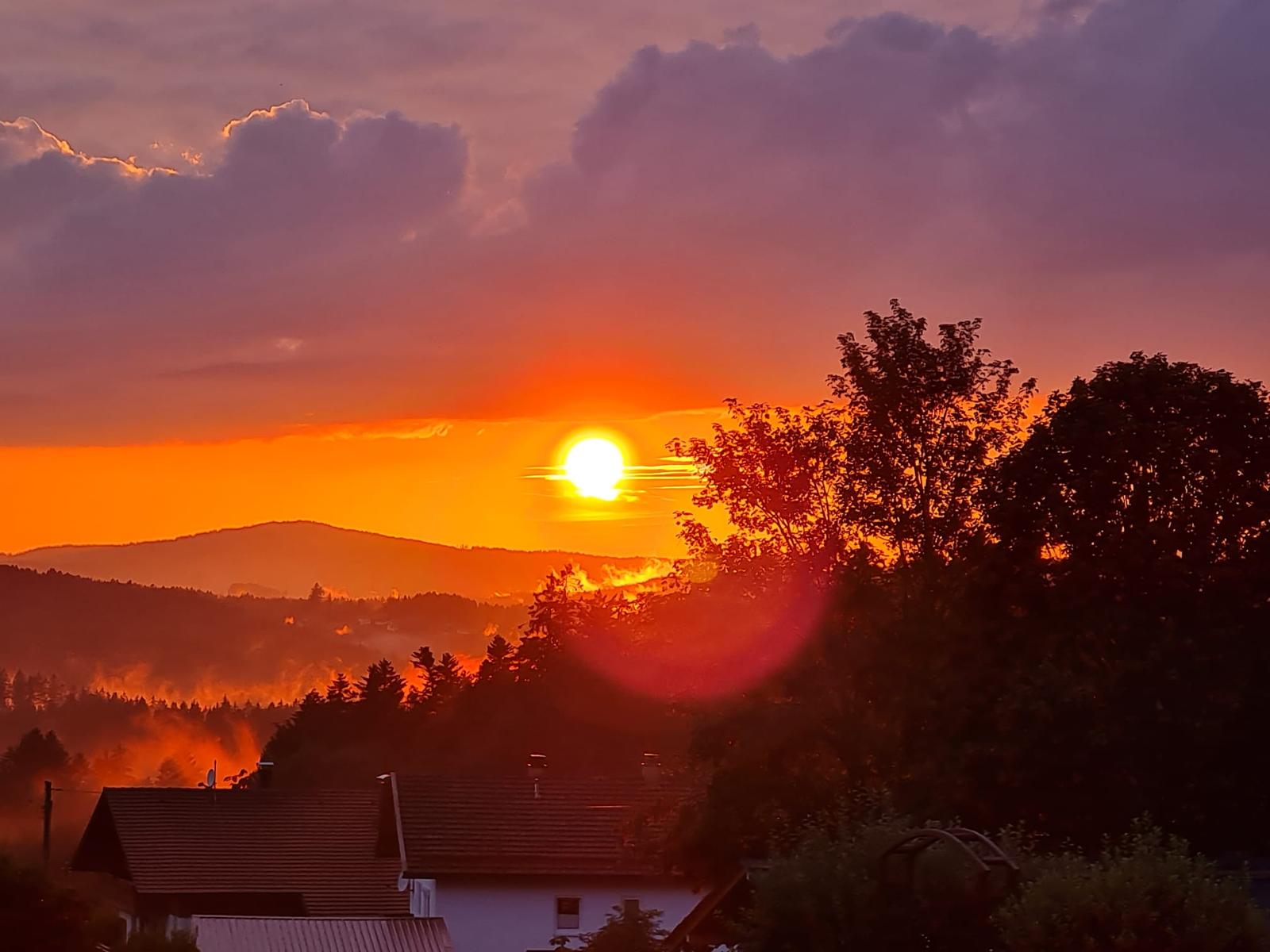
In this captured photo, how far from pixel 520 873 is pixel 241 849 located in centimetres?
1320

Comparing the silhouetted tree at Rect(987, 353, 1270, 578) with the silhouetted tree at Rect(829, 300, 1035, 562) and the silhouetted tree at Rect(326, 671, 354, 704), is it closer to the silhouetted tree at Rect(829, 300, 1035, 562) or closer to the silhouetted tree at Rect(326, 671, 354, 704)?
the silhouetted tree at Rect(829, 300, 1035, 562)

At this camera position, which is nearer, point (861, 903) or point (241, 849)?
point (861, 903)

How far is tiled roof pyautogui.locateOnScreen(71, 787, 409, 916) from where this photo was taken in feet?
215

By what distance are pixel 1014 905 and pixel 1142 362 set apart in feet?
64.0

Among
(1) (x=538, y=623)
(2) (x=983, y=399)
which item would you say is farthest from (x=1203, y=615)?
(1) (x=538, y=623)

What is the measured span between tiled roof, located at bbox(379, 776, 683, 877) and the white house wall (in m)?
0.52

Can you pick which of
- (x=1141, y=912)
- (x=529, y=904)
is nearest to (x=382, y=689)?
(x=529, y=904)

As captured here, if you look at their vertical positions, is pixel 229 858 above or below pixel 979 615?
below

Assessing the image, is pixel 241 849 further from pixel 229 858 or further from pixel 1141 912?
pixel 1141 912

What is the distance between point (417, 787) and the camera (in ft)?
213

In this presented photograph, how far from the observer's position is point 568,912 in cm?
6066

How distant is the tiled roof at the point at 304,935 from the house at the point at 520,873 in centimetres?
1060

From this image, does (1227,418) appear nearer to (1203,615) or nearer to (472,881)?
(1203,615)

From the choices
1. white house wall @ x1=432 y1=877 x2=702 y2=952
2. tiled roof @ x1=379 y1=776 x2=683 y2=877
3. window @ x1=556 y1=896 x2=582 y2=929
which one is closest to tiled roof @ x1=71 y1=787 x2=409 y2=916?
tiled roof @ x1=379 y1=776 x2=683 y2=877
